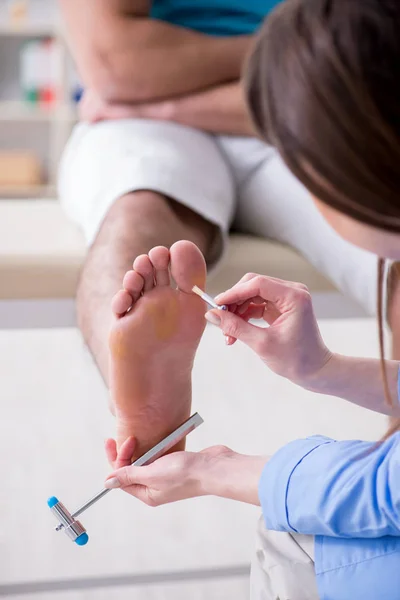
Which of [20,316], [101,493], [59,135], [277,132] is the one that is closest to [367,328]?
[20,316]

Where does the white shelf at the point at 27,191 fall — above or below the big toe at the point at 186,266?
below

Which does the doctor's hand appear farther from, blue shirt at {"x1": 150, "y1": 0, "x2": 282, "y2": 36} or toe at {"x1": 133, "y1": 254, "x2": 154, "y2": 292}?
blue shirt at {"x1": 150, "y1": 0, "x2": 282, "y2": 36}

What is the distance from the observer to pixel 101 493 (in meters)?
0.71

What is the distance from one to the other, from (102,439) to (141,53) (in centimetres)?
64

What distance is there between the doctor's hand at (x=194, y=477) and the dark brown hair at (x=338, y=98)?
267mm

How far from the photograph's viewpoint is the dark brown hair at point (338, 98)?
466mm

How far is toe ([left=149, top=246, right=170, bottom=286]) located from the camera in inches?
30.0

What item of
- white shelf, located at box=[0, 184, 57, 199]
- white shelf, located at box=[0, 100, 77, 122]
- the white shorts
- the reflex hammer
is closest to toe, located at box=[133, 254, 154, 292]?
the reflex hammer

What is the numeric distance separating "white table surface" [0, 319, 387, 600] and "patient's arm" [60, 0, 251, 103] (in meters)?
0.40

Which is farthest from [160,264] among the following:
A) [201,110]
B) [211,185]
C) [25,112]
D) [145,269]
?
[25,112]

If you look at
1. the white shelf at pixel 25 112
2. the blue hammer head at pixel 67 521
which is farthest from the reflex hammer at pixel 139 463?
the white shelf at pixel 25 112

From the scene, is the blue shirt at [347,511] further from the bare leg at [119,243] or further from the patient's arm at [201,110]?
the patient's arm at [201,110]

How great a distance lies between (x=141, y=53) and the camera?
1293 millimetres

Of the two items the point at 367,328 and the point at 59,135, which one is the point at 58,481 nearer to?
the point at 367,328
